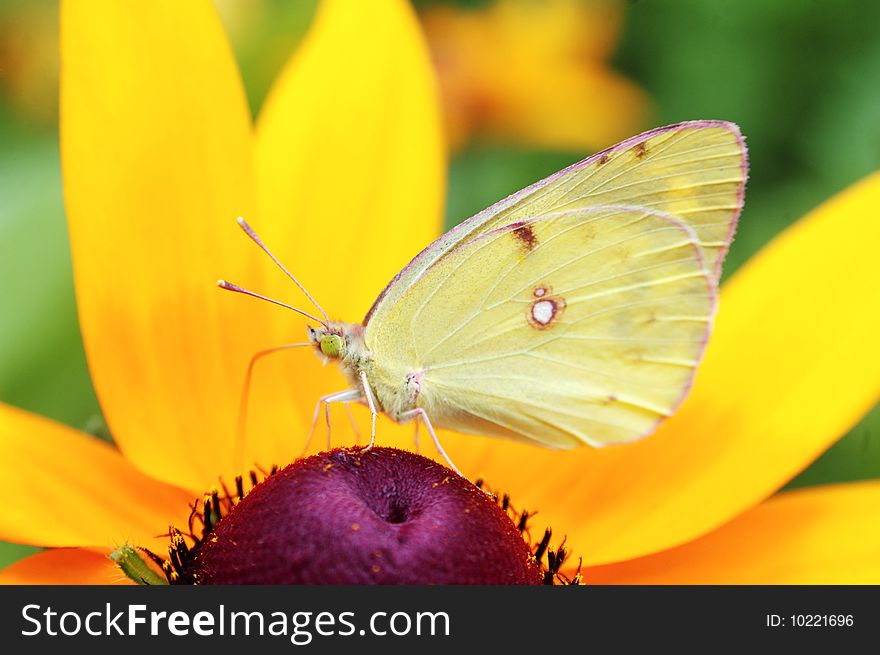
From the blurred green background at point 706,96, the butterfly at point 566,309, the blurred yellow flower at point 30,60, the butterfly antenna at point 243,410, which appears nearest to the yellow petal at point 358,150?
the butterfly antenna at point 243,410

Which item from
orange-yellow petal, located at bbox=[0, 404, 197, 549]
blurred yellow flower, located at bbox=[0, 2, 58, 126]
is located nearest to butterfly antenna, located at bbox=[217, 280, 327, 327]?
orange-yellow petal, located at bbox=[0, 404, 197, 549]

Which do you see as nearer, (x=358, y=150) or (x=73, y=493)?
(x=73, y=493)

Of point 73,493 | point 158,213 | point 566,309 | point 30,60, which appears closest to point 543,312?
point 566,309

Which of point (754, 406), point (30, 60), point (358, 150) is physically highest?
point (30, 60)

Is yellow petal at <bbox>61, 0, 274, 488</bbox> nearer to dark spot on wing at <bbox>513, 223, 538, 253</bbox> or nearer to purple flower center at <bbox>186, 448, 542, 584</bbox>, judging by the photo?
purple flower center at <bbox>186, 448, 542, 584</bbox>

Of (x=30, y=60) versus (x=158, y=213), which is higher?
(x=30, y=60)

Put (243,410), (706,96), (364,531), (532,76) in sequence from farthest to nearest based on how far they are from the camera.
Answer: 1. (532,76)
2. (706,96)
3. (243,410)
4. (364,531)

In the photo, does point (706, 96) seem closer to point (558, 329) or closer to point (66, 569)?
point (558, 329)
